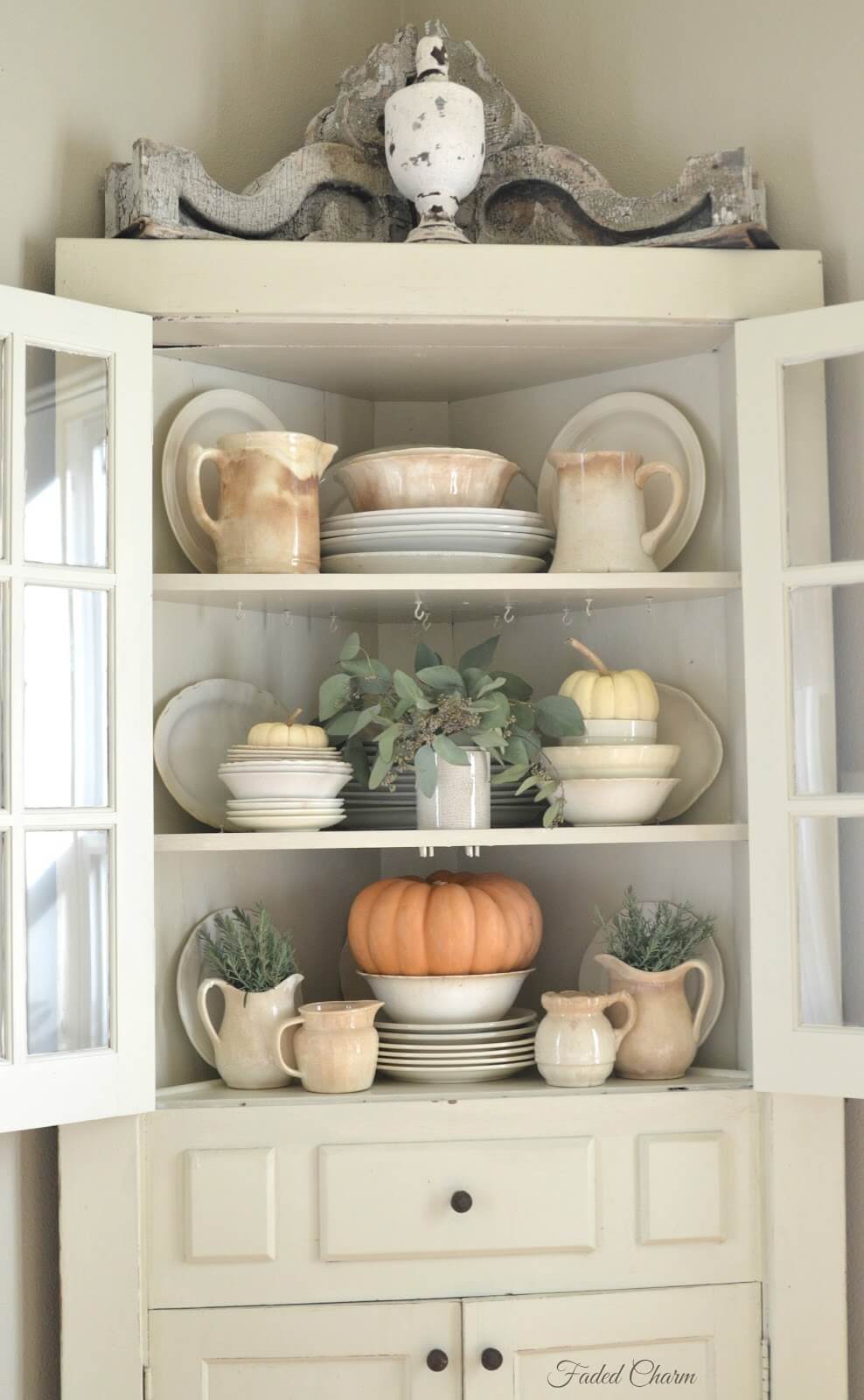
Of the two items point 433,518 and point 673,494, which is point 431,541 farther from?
point 673,494

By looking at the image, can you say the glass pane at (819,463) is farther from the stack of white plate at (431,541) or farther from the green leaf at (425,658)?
the green leaf at (425,658)

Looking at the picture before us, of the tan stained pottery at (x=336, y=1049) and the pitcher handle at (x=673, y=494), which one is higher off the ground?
the pitcher handle at (x=673, y=494)

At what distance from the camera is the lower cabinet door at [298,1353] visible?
6.06 feet

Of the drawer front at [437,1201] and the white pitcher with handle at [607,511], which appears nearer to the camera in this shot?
the drawer front at [437,1201]

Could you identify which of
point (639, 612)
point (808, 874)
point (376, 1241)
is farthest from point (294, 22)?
point (376, 1241)

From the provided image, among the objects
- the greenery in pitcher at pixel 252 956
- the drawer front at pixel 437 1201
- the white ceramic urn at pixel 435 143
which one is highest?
the white ceramic urn at pixel 435 143

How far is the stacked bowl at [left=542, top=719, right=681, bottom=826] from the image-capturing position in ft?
6.52

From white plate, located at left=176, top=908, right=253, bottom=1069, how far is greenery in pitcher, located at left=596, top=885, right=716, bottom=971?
0.59 meters

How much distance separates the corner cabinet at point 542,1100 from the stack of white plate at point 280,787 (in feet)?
0.14

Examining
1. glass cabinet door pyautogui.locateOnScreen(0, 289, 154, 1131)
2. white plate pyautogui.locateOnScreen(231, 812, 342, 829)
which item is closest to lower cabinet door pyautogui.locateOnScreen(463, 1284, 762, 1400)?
glass cabinet door pyautogui.locateOnScreen(0, 289, 154, 1131)

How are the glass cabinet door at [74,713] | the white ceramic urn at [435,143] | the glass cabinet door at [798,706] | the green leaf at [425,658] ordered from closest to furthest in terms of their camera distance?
the glass cabinet door at [74,713]
the glass cabinet door at [798,706]
the white ceramic urn at [435,143]
the green leaf at [425,658]

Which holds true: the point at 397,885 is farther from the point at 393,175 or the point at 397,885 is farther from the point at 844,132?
the point at 844,132

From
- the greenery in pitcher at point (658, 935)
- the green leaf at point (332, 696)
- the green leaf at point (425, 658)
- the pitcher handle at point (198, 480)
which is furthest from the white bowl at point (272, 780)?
the greenery in pitcher at point (658, 935)

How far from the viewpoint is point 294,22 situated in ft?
7.66
